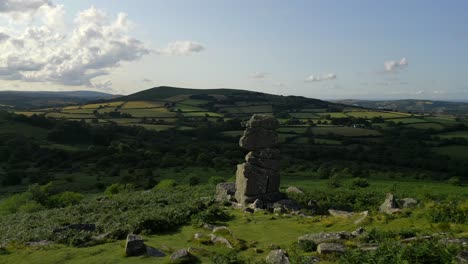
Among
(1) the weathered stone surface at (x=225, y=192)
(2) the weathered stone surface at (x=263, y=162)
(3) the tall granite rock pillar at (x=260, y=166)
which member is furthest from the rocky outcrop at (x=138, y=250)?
(2) the weathered stone surface at (x=263, y=162)

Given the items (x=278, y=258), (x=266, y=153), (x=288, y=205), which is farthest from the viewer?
(x=266, y=153)

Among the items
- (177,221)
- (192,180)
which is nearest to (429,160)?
(192,180)

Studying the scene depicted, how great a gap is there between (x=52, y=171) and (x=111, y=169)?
18.7m

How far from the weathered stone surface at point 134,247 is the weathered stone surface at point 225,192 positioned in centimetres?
1975

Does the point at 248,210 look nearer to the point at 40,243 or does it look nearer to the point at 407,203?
the point at 407,203

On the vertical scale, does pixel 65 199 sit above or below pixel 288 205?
below

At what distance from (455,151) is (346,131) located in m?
40.9

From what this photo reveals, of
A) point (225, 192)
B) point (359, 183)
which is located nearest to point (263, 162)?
point (225, 192)

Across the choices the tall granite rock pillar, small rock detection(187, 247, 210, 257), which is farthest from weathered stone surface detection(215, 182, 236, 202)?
small rock detection(187, 247, 210, 257)

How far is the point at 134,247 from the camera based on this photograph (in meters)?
23.2

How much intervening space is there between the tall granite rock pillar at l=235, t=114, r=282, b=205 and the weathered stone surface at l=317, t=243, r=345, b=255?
834 inches

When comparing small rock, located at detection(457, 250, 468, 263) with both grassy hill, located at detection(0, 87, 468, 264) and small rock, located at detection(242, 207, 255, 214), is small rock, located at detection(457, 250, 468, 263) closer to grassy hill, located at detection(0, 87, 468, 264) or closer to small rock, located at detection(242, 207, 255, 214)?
grassy hill, located at detection(0, 87, 468, 264)

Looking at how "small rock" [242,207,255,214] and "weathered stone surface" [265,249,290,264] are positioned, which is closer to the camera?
"weathered stone surface" [265,249,290,264]

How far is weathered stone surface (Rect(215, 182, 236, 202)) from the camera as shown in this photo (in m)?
44.0
